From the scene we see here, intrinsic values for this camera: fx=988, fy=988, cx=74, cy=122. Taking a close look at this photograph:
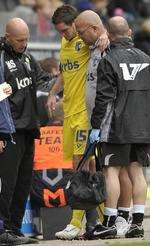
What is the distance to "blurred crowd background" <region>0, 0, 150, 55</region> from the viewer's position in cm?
1712

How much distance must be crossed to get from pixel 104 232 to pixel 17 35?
2.03 metres

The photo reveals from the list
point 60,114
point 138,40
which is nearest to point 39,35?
point 138,40

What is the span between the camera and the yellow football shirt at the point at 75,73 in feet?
31.9

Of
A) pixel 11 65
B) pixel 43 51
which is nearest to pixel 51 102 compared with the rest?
pixel 11 65

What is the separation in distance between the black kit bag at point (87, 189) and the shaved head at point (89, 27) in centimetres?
105

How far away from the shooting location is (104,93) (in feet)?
30.1

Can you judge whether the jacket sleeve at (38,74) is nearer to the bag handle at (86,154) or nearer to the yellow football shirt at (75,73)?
the yellow football shirt at (75,73)

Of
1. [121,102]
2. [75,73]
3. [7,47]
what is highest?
A: [7,47]

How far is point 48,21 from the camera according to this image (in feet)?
57.5

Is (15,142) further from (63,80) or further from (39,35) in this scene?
(39,35)

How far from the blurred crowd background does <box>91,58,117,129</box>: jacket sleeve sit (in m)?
7.04

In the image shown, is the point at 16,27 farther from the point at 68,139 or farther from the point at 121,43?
the point at 68,139

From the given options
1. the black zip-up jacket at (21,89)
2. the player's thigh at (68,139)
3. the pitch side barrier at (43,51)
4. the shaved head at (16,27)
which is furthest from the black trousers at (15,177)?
the pitch side barrier at (43,51)

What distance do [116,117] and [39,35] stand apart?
25.8 ft
